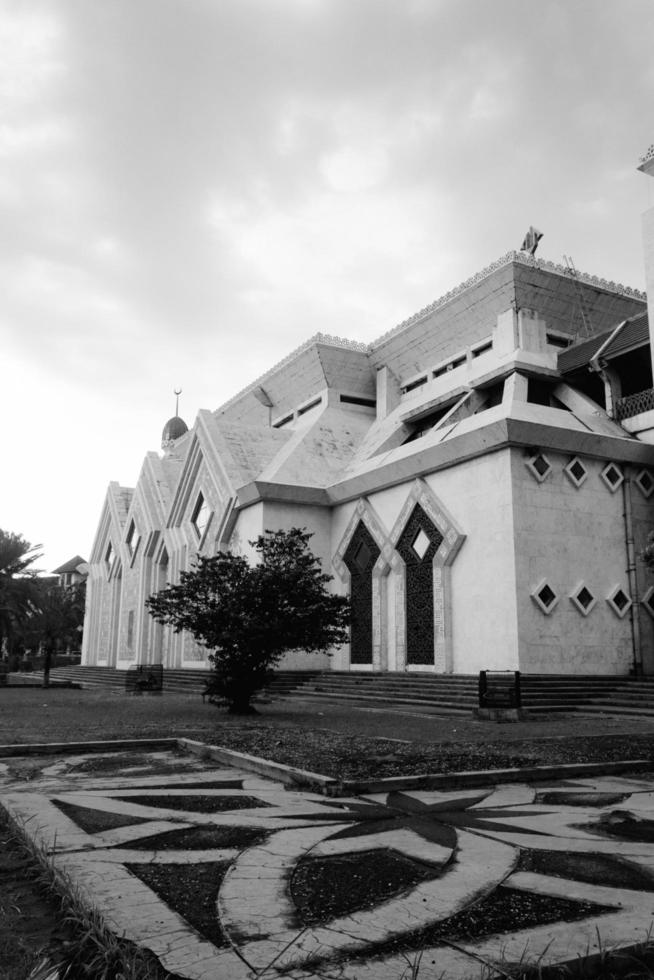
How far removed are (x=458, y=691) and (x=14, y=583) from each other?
16859mm

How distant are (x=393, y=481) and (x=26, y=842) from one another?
62.3ft

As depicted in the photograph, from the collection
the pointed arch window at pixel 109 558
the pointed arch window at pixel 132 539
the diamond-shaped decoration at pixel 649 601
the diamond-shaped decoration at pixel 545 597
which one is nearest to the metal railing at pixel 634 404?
the diamond-shaped decoration at pixel 649 601

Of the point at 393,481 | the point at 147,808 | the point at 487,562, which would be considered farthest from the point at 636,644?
the point at 147,808

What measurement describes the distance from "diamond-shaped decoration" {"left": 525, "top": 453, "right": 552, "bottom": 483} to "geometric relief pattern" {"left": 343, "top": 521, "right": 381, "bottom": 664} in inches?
241

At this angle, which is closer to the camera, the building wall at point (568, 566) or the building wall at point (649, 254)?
the building wall at point (568, 566)

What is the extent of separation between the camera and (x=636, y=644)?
18312 mm

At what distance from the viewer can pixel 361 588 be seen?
23.4m

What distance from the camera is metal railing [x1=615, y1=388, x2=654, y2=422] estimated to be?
65.7ft

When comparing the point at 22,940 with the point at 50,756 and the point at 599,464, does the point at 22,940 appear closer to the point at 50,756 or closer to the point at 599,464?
the point at 50,756

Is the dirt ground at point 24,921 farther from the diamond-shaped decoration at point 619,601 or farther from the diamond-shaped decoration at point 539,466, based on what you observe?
the diamond-shaped decoration at point 619,601

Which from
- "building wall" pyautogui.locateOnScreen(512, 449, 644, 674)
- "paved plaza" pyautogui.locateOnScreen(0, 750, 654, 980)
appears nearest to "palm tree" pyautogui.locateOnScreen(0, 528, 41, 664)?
"building wall" pyautogui.locateOnScreen(512, 449, 644, 674)

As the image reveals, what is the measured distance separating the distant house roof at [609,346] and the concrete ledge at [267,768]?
1724cm

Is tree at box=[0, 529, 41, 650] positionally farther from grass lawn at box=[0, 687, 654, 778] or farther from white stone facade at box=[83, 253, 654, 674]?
grass lawn at box=[0, 687, 654, 778]

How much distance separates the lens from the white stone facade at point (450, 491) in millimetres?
17875
